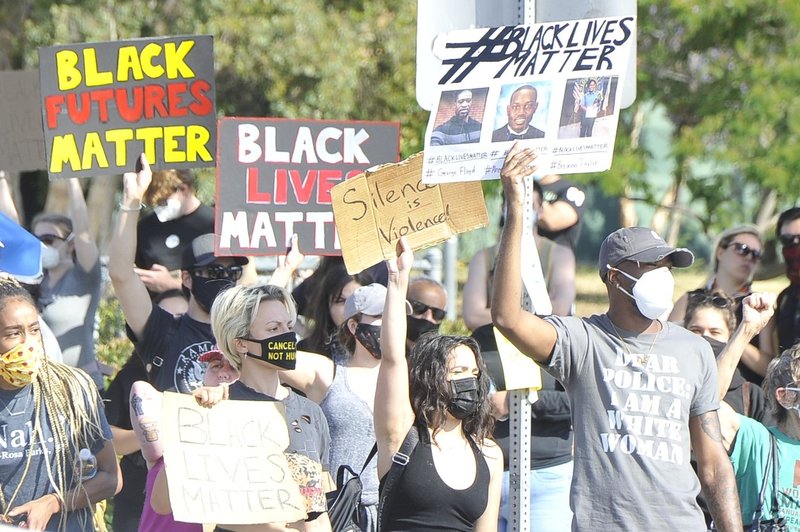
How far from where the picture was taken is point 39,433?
170 inches

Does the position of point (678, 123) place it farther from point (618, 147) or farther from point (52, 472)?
point (52, 472)

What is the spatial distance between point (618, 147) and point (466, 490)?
43.0 ft

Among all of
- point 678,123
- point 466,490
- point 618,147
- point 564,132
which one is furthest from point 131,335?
point 678,123

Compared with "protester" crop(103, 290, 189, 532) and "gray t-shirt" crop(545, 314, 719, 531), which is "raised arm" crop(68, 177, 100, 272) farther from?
"gray t-shirt" crop(545, 314, 719, 531)

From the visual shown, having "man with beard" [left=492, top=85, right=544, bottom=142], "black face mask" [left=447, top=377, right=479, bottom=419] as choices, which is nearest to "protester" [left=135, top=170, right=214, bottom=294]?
"black face mask" [left=447, top=377, right=479, bottom=419]

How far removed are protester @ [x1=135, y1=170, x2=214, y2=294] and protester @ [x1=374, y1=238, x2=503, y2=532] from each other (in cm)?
222

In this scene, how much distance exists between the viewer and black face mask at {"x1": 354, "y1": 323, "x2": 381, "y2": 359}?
5.13 m

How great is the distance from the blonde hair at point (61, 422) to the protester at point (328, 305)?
1.49 metres

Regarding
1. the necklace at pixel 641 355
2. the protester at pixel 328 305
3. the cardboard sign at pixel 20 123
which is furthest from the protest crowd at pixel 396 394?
the cardboard sign at pixel 20 123

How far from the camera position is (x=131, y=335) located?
18.0ft

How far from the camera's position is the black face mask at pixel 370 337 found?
16.8 ft

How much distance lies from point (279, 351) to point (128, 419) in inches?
60.3

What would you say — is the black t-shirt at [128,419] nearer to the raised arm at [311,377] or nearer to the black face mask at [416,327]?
the raised arm at [311,377]

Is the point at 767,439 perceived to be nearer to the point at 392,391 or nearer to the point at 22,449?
the point at 392,391
